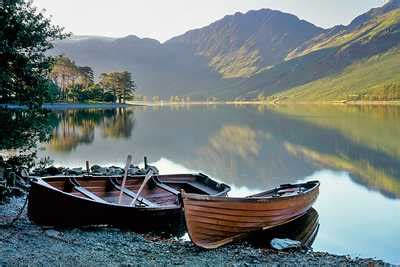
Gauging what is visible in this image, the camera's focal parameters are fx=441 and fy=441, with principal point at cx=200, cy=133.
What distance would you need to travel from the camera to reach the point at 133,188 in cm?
2033

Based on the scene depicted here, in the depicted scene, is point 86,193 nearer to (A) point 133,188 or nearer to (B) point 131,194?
(B) point 131,194

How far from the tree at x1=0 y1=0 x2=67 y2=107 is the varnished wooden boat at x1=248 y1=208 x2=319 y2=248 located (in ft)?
32.8

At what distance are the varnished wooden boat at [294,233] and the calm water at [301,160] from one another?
480 millimetres

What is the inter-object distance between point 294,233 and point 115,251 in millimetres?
8094

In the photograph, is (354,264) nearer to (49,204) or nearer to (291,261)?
(291,261)

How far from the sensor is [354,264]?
14008mm

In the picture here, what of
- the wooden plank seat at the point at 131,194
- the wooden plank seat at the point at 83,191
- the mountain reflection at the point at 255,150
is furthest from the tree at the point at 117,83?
the wooden plank seat at the point at 83,191

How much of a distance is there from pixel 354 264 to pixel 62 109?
10981cm

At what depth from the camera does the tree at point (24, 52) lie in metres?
15.7

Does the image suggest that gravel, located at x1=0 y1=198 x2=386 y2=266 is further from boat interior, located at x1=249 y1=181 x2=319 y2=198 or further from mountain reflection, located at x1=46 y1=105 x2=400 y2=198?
mountain reflection, located at x1=46 y1=105 x2=400 y2=198

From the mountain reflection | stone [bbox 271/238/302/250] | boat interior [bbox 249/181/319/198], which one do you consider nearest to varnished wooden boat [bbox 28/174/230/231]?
boat interior [bbox 249/181/319/198]

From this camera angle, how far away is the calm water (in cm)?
2012

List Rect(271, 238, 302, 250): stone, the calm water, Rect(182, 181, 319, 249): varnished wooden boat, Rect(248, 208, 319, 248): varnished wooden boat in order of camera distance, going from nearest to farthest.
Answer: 1. Rect(182, 181, 319, 249): varnished wooden boat
2. Rect(271, 238, 302, 250): stone
3. Rect(248, 208, 319, 248): varnished wooden boat
4. the calm water

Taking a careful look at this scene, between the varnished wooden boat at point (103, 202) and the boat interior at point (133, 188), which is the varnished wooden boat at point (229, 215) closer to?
the varnished wooden boat at point (103, 202)
